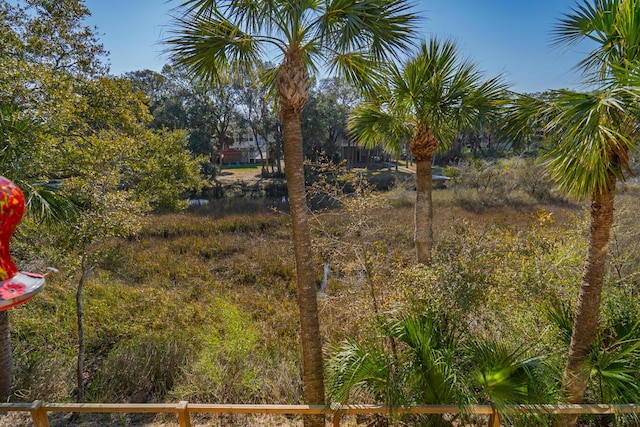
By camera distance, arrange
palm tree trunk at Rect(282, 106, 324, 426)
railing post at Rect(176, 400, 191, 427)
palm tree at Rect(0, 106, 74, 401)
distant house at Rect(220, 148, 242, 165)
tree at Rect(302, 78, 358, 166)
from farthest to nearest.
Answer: distant house at Rect(220, 148, 242, 165) < tree at Rect(302, 78, 358, 166) < palm tree at Rect(0, 106, 74, 401) < palm tree trunk at Rect(282, 106, 324, 426) < railing post at Rect(176, 400, 191, 427)

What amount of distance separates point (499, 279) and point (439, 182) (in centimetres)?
2235

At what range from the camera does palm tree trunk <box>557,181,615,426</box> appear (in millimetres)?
2932

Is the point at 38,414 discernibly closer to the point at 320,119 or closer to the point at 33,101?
the point at 33,101

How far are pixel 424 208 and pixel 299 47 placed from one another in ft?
11.7

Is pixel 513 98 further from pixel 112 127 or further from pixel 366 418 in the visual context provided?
pixel 112 127

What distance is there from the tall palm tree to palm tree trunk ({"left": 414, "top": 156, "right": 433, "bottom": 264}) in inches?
92.4

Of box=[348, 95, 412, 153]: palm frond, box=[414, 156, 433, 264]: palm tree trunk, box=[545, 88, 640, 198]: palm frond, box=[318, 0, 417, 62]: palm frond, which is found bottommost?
box=[414, 156, 433, 264]: palm tree trunk

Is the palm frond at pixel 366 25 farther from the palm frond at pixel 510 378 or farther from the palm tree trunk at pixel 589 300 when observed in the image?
the palm frond at pixel 510 378

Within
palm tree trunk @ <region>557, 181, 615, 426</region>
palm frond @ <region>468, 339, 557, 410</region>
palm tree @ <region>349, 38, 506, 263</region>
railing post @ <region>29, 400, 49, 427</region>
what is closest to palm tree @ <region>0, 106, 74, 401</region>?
railing post @ <region>29, 400, 49, 427</region>

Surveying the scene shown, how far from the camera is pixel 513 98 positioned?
3291 mm

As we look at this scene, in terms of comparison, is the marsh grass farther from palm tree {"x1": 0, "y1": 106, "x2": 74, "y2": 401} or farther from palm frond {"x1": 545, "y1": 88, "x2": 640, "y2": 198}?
palm frond {"x1": 545, "y1": 88, "x2": 640, "y2": 198}

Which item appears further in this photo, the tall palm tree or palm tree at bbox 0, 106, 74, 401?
palm tree at bbox 0, 106, 74, 401

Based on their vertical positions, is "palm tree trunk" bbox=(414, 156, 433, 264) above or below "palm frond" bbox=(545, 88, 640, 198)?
below

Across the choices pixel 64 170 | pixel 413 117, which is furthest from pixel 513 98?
pixel 64 170
